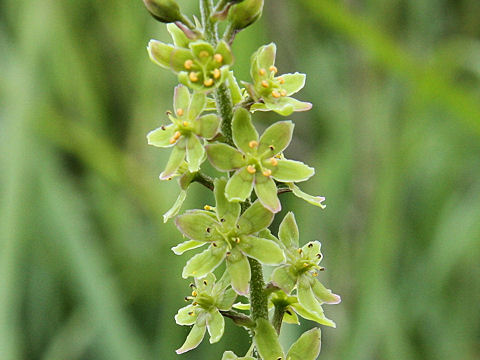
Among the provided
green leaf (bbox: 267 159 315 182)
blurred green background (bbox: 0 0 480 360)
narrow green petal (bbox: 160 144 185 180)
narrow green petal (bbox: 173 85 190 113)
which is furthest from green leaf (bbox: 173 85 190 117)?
blurred green background (bbox: 0 0 480 360)

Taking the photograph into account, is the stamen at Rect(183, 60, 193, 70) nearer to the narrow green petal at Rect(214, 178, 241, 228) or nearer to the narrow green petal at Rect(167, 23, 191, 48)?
the narrow green petal at Rect(167, 23, 191, 48)

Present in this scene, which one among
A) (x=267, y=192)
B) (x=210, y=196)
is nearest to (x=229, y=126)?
(x=267, y=192)

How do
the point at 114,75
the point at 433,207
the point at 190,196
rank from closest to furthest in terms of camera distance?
the point at 190,196
the point at 433,207
the point at 114,75

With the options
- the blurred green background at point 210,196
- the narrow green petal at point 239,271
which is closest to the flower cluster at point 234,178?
the narrow green petal at point 239,271

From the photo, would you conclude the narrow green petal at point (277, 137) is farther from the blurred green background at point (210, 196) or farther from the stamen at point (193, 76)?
the blurred green background at point (210, 196)

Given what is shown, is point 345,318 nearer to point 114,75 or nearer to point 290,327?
point 290,327

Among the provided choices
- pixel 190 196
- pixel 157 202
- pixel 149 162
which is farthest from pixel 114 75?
pixel 190 196
